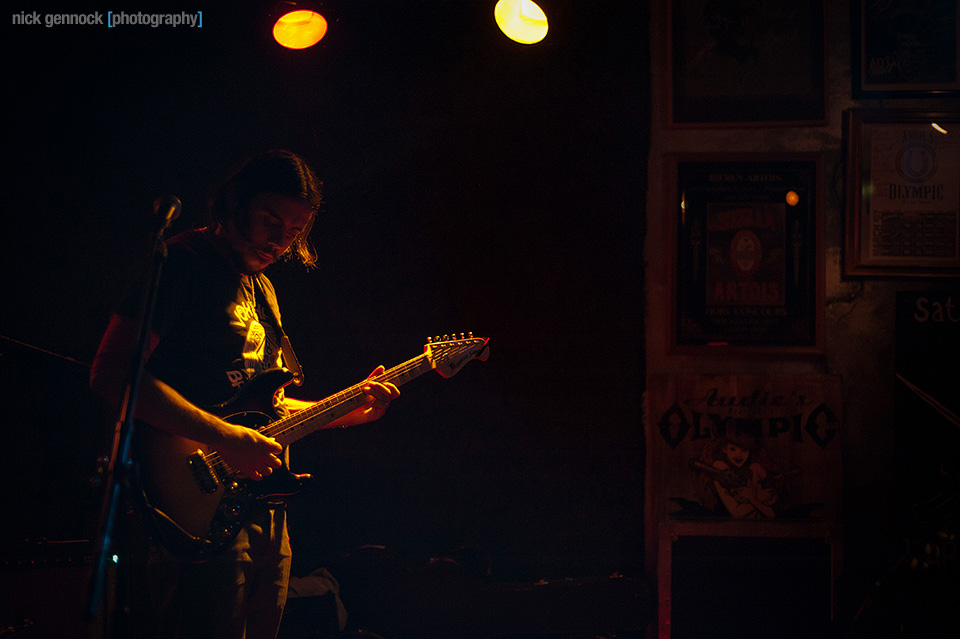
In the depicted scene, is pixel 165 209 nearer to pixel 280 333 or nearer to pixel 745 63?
pixel 280 333

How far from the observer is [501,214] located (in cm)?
263

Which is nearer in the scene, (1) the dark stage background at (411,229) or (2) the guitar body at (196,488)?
(2) the guitar body at (196,488)

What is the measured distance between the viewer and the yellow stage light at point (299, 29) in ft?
8.40

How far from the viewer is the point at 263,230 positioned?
220 centimetres

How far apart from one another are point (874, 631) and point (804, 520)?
19.2 inches

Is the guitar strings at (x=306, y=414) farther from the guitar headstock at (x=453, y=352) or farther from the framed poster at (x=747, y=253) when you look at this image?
the framed poster at (x=747, y=253)

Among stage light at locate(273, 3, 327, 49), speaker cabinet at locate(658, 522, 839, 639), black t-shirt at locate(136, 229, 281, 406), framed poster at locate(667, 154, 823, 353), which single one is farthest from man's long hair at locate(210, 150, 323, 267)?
speaker cabinet at locate(658, 522, 839, 639)

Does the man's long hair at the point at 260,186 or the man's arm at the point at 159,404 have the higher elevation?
the man's long hair at the point at 260,186

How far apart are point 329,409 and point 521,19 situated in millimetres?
1751

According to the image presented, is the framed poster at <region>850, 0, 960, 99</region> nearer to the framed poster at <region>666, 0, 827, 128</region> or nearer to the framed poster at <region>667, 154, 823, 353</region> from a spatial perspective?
the framed poster at <region>666, 0, 827, 128</region>

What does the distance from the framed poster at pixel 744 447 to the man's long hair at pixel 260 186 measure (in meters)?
1.61

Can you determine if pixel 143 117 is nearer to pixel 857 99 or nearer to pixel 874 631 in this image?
pixel 857 99

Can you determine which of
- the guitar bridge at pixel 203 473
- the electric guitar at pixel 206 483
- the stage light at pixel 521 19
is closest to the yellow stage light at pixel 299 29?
the stage light at pixel 521 19

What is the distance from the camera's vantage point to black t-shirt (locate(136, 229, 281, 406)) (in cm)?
195
